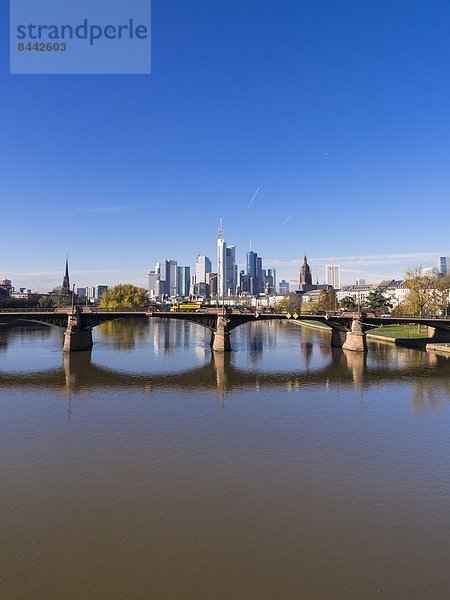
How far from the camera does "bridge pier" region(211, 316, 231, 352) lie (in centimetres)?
7306

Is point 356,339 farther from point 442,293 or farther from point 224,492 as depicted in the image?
point 224,492

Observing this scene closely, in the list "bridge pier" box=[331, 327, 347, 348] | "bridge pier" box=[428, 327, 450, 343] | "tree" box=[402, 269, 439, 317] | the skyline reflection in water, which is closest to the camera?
the skyline reflection in water

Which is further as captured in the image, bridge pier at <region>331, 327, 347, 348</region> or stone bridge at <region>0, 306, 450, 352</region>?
bridge pier at <region>331, 327, 347, 348</region>

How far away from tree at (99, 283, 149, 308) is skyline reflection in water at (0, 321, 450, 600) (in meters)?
102

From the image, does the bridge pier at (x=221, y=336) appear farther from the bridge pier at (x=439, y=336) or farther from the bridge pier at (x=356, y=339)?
the bridge pier at (x=439, y=336)

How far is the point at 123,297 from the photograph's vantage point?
14775 centimetres

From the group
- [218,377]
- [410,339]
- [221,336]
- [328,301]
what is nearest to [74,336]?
[221,336]

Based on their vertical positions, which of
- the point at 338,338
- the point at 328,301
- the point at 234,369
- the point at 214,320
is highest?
the point at 328,301

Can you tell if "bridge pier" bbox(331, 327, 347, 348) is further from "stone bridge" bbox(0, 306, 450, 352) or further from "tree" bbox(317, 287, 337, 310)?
"tree" bbox(317, 287, 337, 310)

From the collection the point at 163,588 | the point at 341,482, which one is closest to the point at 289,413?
the point at 341,482

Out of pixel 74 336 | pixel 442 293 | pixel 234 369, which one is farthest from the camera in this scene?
pixel 442 293

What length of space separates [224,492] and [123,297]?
5230 inches

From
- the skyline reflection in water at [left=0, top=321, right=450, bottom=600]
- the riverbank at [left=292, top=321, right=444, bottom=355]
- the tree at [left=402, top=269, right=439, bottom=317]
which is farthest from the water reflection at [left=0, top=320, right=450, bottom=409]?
the tree at [left=402, top=269, right=439, bottom=317]

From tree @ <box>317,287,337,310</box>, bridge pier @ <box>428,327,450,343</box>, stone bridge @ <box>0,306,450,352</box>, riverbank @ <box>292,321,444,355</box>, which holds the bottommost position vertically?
riverbank @ <box>292,321,444,355</box>
